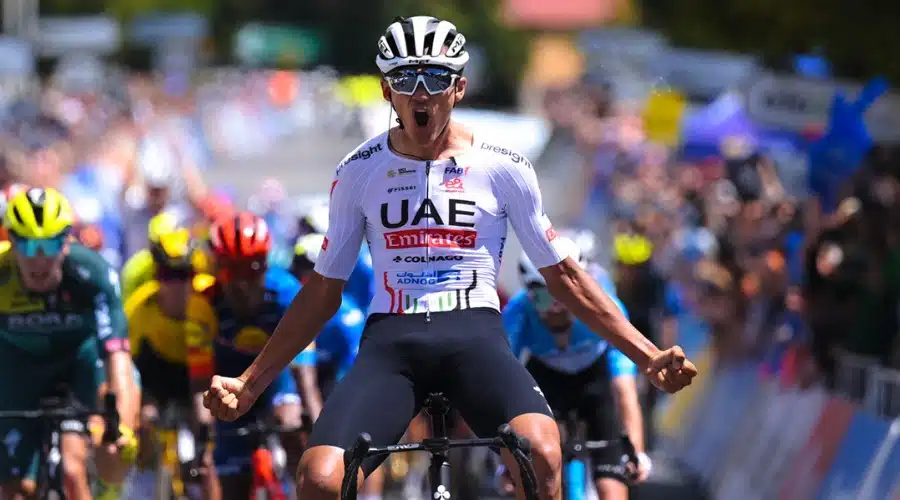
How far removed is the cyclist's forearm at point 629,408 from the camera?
8.97 meters

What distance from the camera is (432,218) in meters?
6.66

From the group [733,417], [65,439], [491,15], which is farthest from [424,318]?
[491,15]

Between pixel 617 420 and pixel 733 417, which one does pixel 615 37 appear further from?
pixel 617 420

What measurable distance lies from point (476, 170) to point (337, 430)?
3.54ft

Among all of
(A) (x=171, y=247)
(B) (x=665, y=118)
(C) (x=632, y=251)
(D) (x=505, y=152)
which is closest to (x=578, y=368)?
(A) (x=171, y=247)

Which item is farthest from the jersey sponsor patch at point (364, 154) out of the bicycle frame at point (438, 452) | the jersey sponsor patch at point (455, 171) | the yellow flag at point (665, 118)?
the yellow flag at point (665, 118)

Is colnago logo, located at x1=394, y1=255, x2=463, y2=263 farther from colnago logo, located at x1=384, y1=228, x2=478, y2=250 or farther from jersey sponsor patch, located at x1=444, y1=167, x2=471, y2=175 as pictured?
jersey sponsor patch, located at x1=444, y1=167, x2=471, y2=175

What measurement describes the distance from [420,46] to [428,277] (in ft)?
2.67

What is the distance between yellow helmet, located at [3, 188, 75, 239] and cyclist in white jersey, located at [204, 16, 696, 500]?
2.18 metres

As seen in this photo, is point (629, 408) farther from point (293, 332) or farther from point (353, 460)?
point (353, 460)

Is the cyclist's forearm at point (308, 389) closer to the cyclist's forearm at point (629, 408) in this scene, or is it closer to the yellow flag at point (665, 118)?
the cyclist's forearm at point (629, 408)

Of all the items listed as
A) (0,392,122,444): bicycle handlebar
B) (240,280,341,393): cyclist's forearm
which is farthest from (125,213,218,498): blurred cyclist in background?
(240,280,341,393): cyclist's forearm

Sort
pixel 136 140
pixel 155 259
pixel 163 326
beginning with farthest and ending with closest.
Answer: pixel 136 140
pixel 163 326
pixel 155 259

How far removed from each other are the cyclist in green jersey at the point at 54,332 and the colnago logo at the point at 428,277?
101 inches
